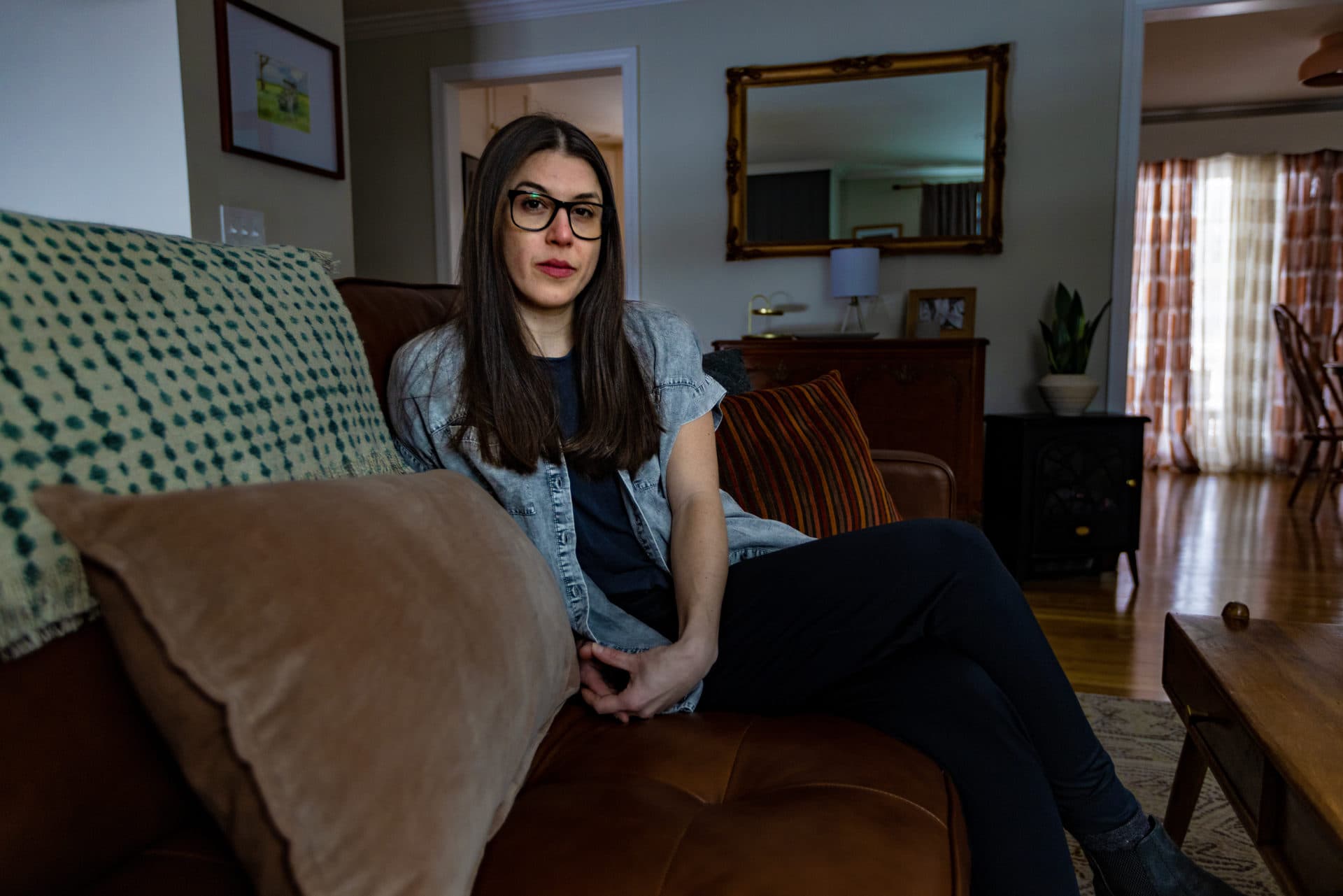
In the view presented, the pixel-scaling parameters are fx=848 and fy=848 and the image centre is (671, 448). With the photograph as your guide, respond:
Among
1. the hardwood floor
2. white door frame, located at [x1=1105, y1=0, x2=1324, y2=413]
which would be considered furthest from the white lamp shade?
the hardwood floor

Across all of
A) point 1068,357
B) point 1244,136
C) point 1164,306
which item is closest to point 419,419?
point 1068,357

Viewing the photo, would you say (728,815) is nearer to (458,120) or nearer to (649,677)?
(649,677)

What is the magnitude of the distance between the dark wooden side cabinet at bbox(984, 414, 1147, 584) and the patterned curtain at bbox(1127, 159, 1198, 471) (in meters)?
3.32

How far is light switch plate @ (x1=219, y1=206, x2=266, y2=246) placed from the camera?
81.1 inches

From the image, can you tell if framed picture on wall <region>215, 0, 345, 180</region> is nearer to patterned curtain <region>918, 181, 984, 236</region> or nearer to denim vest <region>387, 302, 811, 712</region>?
denim vest <region>387, 302, 811, 712</region>

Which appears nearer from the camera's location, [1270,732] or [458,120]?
[1270,732]

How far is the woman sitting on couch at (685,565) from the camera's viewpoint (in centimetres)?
94

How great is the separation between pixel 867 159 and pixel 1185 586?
2.12 m

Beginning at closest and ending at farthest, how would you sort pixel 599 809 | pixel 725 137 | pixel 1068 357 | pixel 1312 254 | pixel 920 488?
1. pixel 599 809
2. pixel 920 488
3. pixel 1068 357
4. pixel 725 137
5. pixel 1312 254

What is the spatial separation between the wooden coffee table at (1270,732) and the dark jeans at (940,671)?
0.14 meters

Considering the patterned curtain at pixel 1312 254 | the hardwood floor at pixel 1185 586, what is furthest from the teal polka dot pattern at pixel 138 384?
the patterned curtain at pixel 1312 254

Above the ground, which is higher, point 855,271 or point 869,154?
point 869,154

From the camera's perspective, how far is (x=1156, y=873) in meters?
0.94

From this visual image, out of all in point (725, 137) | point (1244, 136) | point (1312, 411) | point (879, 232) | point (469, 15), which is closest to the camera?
point (879, 232)
